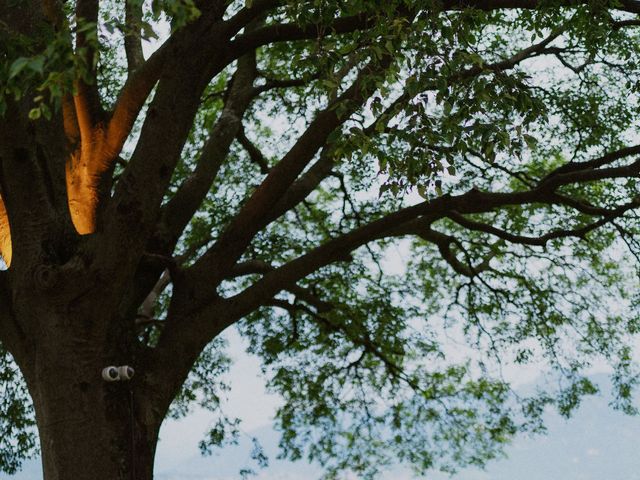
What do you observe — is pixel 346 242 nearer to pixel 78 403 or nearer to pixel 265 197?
pixel 265 197

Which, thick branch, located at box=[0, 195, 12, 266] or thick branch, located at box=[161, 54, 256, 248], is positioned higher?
thick branch, located at box=[161, 54, 256, 248]

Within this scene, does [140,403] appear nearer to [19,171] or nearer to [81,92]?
[19,171]

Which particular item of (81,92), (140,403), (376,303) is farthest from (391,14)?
(376,303)

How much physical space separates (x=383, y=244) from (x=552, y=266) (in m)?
1.88

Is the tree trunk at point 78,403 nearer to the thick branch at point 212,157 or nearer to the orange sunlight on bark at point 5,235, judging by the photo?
the orange sunlight on bark at point 5,235

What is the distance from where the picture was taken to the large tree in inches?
183

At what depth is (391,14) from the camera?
4.70 meters

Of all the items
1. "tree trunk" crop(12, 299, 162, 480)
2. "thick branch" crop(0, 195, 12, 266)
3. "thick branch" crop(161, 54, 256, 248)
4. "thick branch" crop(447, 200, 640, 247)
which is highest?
"thick branch" crop(161, 54, 256, 248)

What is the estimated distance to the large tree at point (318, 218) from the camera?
4.64 m

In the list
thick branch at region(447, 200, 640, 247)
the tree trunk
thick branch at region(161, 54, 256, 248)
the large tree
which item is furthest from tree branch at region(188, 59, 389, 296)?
thick branch at region(447, 200, 640, 247)

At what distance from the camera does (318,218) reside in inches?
387

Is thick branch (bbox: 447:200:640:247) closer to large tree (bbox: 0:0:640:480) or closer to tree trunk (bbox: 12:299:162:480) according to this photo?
large tree (bbox: 0:0:640:480)

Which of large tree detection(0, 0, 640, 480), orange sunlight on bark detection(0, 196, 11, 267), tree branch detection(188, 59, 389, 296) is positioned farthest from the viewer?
tree branch detection(188, 59, 389, 296)

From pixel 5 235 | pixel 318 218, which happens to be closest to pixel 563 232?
pixel 318 218
